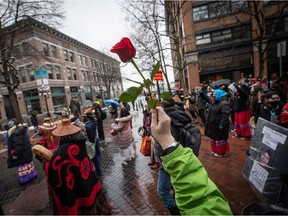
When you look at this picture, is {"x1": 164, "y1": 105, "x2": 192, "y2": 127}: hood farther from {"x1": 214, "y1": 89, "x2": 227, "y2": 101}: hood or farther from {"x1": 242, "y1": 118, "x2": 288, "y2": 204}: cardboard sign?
{"x1": 214, "y1": 89, "x2": 227, "y2": 101}: hood

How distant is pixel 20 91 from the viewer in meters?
27.6

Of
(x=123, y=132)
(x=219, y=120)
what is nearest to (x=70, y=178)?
(x=123, y=132)

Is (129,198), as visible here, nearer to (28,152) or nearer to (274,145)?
(274,145)

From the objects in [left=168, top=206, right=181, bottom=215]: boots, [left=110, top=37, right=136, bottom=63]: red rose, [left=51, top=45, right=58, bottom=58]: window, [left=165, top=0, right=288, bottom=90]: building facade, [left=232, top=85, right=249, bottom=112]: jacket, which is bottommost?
[left=168, top=206, right=181, bottom=215]: boots

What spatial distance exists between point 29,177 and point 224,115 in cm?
543

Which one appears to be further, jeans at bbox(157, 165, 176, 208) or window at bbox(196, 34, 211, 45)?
window at bbox(196, 34, 211, 45)

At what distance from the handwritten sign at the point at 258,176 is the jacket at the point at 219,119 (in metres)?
2.22

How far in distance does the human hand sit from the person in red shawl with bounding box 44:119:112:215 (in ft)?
5.71

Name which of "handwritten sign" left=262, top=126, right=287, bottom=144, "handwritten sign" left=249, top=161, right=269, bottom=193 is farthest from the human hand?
"handwritten sign" left=249, top=161, right=269, bottom=193

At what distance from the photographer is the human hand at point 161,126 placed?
121 centimetres

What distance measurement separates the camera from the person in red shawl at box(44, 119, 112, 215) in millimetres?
2410

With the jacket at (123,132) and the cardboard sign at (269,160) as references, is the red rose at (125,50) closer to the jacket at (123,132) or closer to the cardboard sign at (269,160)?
the cardboard sign at (269,160)

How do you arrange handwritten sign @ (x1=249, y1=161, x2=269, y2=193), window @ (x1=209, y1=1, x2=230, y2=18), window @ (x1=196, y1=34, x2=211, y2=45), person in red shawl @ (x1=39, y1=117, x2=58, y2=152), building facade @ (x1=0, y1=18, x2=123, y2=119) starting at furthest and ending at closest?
building facade @ (x1=0, y1=18, x2=123, y2=119) → window @ (x1=196, y1=34, x2=211, y2=45) → window @ (x1=209, y1=1, x2=230, y2=18) → person in red shawl @ (x1=39, y1=117, x2=58, y2=152) → handwritten sign @ (x1=249, y1=161, x2=269, y2=193)

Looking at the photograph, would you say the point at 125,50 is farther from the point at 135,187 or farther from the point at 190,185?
the point at 135,187
